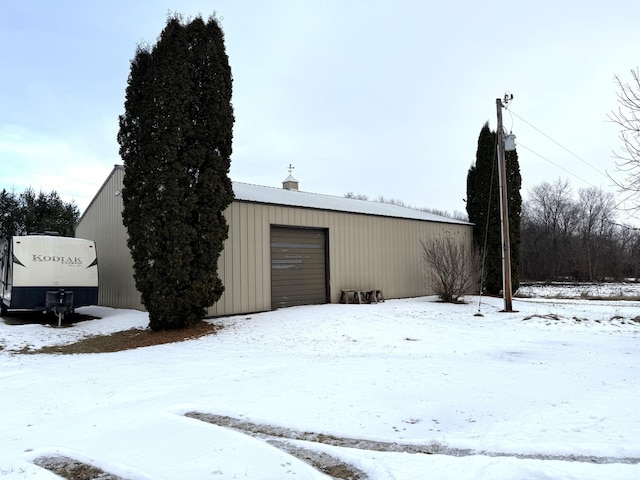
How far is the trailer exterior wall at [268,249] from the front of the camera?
11.5 meters

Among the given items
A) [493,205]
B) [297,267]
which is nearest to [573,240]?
[493,205]

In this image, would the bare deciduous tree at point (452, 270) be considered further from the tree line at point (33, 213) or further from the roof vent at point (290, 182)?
the tree line at point (33, 213)

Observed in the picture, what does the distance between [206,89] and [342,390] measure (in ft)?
25.9

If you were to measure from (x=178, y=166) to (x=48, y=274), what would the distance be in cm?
550

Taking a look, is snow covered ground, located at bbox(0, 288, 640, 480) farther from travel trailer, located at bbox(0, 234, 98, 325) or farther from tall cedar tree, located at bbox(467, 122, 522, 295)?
tall cedar tree, located at bbox(467, 122, 522, 295)

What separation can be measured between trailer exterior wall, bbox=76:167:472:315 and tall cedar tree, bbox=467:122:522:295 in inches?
45.0

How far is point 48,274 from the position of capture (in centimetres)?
1172

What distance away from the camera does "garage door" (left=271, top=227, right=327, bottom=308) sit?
41.3 ft

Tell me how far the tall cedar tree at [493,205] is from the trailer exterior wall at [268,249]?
1.14m

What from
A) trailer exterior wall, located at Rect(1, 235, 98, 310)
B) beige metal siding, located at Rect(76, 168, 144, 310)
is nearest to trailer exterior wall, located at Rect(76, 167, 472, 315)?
beige metal siding, located at Rect(76, 168, 144, 310)

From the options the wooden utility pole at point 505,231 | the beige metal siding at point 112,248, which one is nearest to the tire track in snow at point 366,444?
the beige metal siding at point 112,248

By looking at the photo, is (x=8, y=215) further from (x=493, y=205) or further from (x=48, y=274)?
(x=493, y=205)

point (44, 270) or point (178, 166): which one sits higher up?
point (178, 166)

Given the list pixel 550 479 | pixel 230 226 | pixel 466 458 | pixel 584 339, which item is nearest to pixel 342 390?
pixel 466 458
